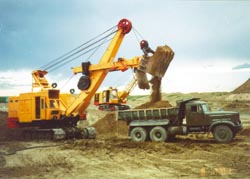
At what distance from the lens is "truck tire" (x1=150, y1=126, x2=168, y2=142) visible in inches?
728

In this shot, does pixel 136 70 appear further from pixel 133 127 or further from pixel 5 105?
pixel 5 105

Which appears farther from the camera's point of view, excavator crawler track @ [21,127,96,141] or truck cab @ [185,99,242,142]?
excavator crawler track @ [21,127,96,141]

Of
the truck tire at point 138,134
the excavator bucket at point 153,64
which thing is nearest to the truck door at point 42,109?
the truck tire at point 138,134

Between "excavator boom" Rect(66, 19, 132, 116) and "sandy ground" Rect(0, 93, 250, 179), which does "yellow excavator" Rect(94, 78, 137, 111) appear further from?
"sandy ground" Rect(0, 93, 250, 179)

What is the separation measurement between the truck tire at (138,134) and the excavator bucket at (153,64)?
2.39 m

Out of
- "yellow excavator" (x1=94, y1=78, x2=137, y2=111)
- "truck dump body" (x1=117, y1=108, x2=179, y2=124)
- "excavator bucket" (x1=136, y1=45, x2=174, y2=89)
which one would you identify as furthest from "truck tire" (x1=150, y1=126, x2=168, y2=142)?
"yellow excavator" (x1=94, y1=78, x2=137, y2=111)

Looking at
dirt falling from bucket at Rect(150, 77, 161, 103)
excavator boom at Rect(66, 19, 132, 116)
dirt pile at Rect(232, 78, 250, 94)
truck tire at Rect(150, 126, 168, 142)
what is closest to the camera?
truck tire at Rect(150, 126, 168, 142)

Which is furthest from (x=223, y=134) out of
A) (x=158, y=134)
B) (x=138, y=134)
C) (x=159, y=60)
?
(x=159, y=60)

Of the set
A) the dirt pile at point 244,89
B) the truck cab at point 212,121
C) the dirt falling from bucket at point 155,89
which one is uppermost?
the dirt pile at point 244,89

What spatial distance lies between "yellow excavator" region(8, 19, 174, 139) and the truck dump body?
2464 millimetres

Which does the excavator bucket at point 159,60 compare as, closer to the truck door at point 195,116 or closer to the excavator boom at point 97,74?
the truck door at point 195,116

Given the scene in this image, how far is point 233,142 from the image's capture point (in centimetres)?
1739

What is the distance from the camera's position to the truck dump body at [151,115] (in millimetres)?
18703

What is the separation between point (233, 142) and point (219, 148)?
209cm
